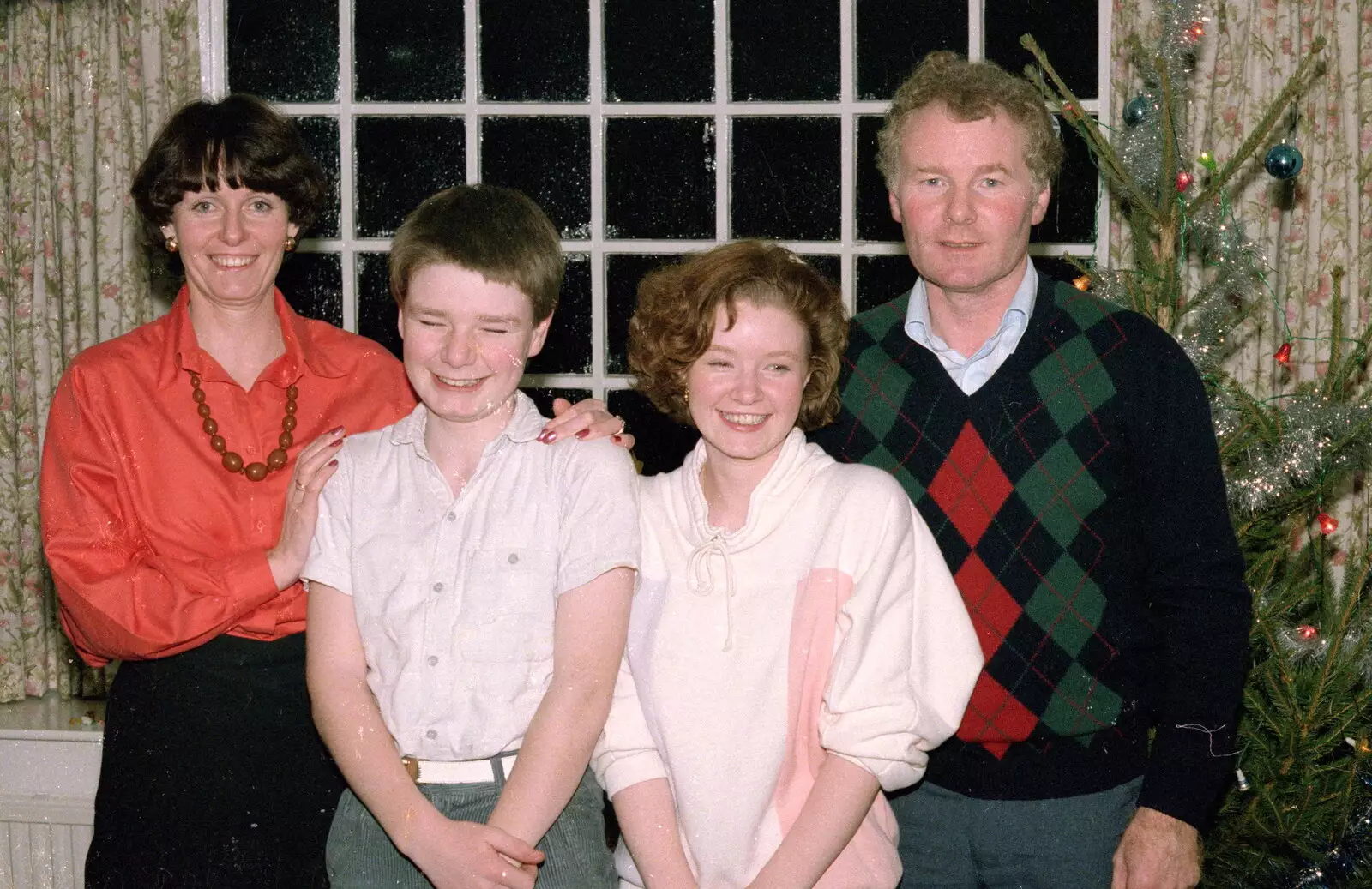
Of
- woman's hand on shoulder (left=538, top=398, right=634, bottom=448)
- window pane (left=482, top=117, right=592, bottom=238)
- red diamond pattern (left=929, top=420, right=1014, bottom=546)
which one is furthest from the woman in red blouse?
window pane (left=482, top=117, right=592, bottom=238)

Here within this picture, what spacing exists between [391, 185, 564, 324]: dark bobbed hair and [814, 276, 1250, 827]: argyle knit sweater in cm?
57

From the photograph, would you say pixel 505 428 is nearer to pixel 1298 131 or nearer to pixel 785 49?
pixel 785 49

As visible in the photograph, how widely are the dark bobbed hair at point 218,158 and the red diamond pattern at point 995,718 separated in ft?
4.17

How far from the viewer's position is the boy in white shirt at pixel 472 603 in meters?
1.66

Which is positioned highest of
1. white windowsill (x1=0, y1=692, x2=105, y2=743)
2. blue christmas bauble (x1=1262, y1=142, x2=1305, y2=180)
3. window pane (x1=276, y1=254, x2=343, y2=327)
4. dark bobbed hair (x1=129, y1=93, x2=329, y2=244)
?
blue christmas bauble (x1=1262, y1=142, x2=1305, y2=180)

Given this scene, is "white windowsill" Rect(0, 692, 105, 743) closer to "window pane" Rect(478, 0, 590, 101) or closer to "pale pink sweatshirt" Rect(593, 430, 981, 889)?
"window pane" Rect(478, 0, 590, 101)

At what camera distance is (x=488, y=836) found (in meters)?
1.63

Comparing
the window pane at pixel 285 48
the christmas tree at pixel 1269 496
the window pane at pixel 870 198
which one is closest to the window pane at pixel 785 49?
the window pane at pixel 870 198

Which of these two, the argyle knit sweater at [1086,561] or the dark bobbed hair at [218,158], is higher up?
the dark bobbed hair at [218,158]

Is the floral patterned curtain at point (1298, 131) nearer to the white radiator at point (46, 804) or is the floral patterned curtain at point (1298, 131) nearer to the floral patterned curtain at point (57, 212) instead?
the floral patterned curtain at point (57, 212)

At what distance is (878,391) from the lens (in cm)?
192

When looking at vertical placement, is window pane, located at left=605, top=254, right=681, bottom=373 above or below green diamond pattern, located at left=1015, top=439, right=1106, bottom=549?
above

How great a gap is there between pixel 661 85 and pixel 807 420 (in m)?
2.18

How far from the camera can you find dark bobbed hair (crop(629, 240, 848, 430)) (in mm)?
1757
